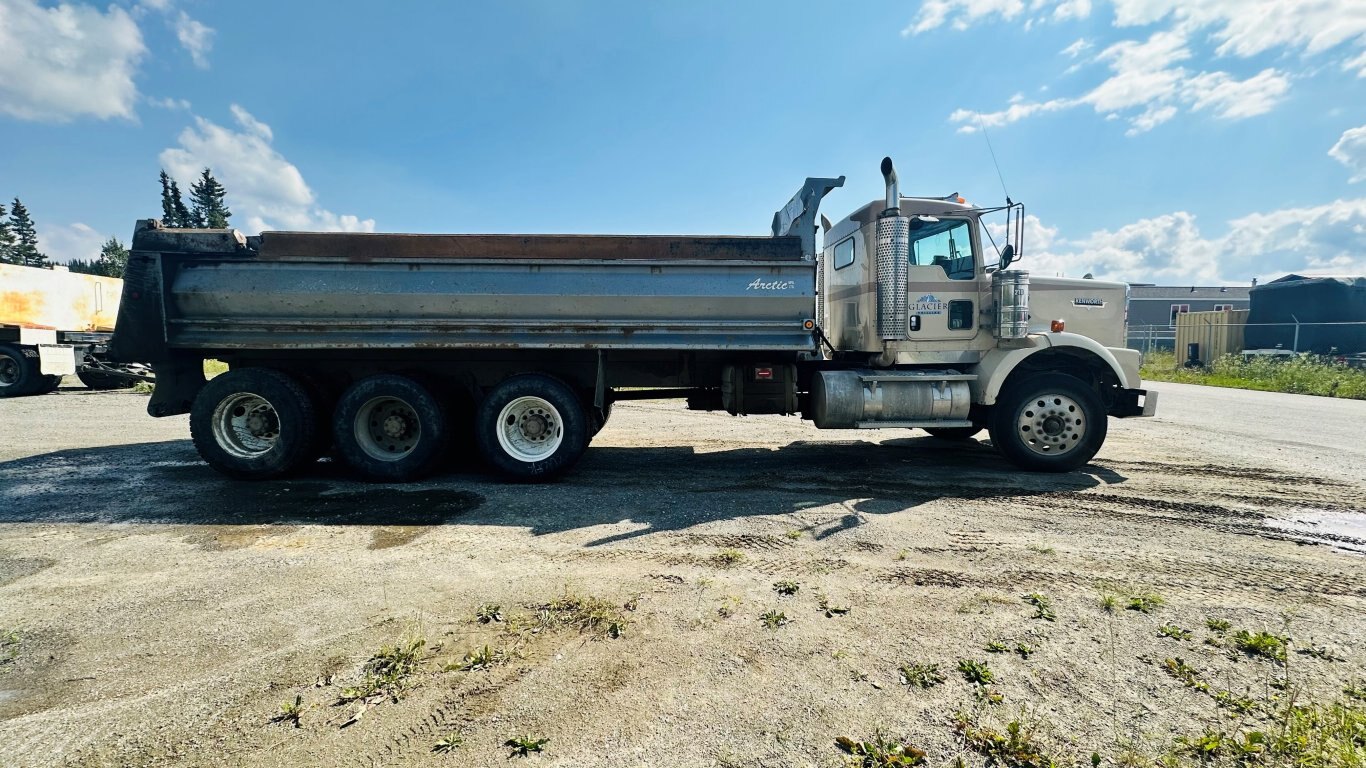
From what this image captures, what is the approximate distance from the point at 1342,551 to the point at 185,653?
747cm

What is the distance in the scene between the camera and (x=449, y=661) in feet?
8.81

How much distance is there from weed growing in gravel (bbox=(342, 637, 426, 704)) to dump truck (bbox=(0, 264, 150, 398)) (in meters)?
15.3

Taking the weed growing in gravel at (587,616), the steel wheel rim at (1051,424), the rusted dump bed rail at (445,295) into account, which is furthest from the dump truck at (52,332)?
the steel wheel rim at (1051,424)

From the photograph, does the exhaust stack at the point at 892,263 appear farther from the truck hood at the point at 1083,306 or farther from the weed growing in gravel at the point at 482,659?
the weed growing in gravel at the point at 482,659

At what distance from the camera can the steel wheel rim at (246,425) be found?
602 cm

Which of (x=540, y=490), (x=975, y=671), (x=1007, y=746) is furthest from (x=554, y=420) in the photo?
(x=1007, y=746)

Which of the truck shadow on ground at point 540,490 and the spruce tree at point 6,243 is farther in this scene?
the spruce tree at point 6,243

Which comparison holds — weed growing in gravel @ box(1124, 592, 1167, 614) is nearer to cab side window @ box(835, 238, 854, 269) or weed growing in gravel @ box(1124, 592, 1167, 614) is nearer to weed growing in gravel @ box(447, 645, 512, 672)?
weed growing in gravel @ box(447, 645, 512, 672)

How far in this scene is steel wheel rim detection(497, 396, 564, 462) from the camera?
6.07 m

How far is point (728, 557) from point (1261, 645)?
9.29ft

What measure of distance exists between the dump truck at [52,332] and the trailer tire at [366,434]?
1157cm

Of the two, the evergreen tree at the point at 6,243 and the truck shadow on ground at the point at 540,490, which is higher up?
the evergreen tree at the point at 6,243

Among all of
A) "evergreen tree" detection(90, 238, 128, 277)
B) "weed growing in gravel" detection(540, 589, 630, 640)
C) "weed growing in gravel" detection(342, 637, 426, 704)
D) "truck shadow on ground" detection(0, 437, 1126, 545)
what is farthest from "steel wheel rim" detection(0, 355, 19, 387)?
"evergreen tree" detection(90, 238, 128, 277)

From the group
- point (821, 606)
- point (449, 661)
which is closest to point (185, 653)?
point (449, 661)
